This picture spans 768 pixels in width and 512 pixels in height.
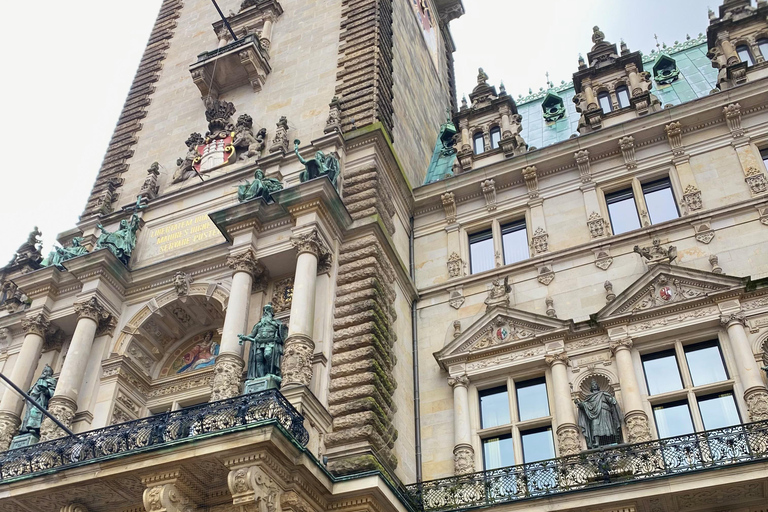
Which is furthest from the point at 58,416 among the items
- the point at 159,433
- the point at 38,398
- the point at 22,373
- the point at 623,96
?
the point at 623,96

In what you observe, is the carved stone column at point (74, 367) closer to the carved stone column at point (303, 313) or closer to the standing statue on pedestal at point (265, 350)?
the standing statue on pedestal at point (265, 350)

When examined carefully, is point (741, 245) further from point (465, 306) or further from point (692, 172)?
point (465, 306)

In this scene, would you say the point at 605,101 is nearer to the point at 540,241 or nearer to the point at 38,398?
the point at 540,241

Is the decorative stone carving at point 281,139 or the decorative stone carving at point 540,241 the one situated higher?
the decorative stone carving at point 281,139

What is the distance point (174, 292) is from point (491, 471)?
29.4 feet

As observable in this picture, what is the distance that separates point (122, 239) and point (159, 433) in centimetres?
819

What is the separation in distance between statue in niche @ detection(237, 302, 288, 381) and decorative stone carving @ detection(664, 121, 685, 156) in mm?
10785

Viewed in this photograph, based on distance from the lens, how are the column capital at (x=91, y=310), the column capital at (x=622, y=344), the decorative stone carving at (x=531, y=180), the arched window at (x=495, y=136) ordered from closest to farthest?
the column capital at (x=622, y=344)
the column capital at (x=91, y=310)
the decorative stone carving at (x=531, y=180)
the arched window at (x=495, y=136)

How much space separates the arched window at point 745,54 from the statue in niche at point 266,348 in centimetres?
1465

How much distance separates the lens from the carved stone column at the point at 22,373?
16.9m

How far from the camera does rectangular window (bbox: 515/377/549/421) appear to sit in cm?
1608

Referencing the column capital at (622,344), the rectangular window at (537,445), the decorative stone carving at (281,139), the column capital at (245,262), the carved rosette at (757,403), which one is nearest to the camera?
the carved rosette at (757,403)

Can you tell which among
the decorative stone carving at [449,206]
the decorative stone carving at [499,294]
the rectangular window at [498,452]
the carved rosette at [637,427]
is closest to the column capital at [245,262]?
the decorative stone carving at [499,294]

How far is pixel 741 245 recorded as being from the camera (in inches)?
647
